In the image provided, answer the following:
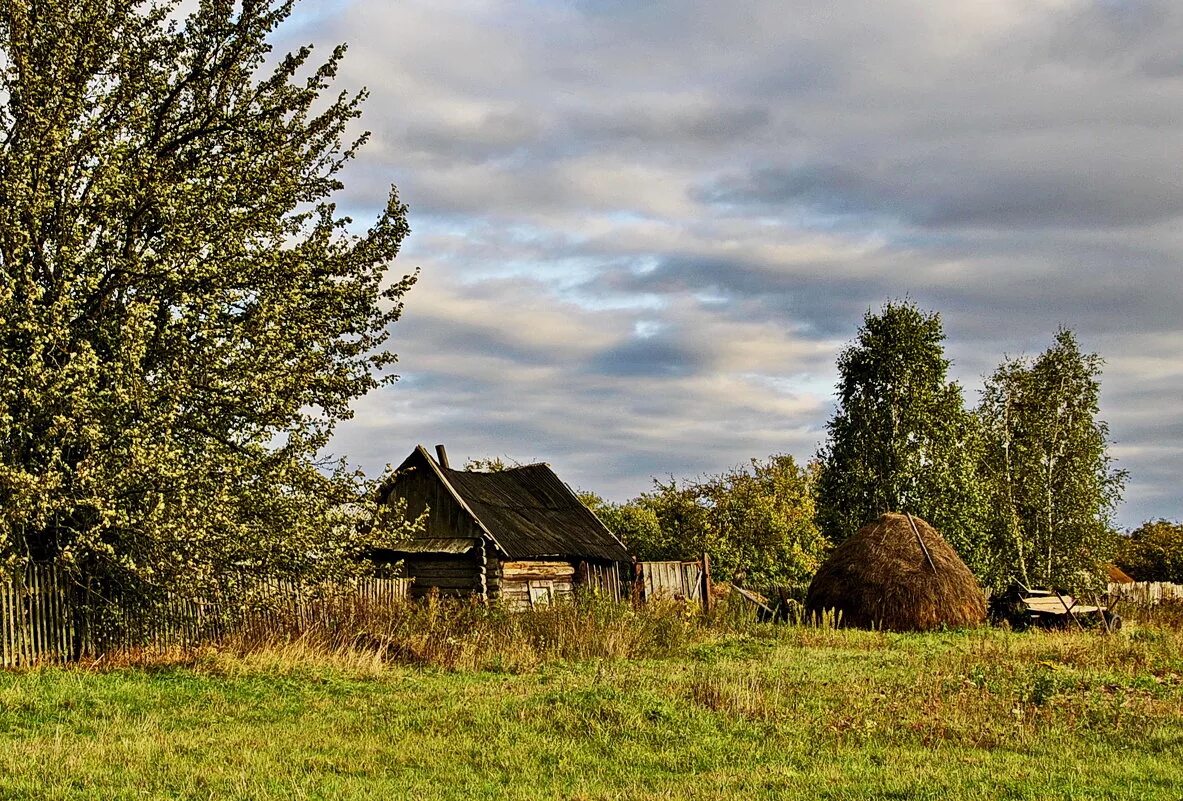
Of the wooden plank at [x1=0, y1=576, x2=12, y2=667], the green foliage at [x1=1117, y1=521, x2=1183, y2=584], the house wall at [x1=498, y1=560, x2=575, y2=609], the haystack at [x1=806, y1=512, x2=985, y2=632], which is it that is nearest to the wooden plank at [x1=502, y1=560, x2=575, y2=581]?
the house wall at [x1=498, y1=560, x2=575, y2=609]

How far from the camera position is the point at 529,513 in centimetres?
3500

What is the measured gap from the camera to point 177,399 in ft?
57.5

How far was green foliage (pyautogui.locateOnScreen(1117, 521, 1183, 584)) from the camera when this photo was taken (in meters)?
62.1

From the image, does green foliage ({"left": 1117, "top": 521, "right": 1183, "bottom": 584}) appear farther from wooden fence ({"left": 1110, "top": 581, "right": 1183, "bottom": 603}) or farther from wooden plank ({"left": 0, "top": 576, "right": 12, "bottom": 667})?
wooden plank ({"left": 0, "top": 576, "right": 12, "bottom": 667})

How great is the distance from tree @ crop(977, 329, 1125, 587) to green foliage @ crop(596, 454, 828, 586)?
9.22 meters

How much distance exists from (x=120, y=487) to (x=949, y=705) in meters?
12.2

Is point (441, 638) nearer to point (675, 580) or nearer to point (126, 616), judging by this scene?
point (126, 616)

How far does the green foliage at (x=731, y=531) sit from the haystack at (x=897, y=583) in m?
16.6

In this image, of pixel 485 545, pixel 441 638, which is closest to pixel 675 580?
pixel 485 545

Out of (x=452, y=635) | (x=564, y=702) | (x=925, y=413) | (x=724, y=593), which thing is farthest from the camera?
(x=925, y=413)

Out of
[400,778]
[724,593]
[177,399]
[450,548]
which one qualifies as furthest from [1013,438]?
[400,778]

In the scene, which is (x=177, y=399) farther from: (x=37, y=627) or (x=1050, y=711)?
(x=1050, y=711)

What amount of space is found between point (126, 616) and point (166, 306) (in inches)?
218

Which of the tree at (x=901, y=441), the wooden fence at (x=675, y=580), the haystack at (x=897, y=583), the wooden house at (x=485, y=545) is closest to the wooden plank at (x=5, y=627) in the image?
the wooden house at (x=485, y=545)
